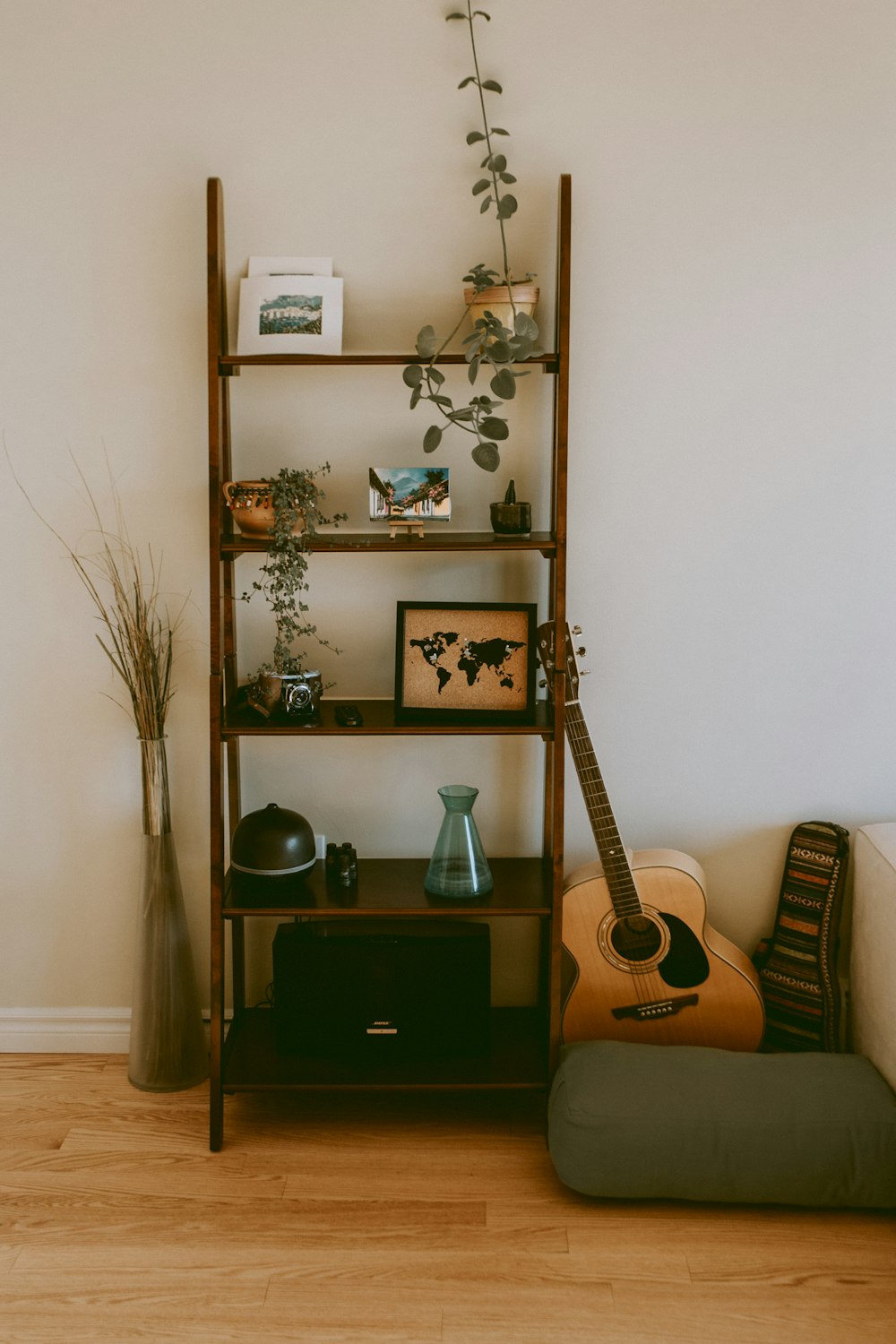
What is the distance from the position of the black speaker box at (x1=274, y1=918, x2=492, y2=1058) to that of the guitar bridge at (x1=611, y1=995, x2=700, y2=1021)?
33 cm

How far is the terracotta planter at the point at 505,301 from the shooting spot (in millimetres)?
2064

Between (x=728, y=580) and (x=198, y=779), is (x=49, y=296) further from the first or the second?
(x=728, y=580)

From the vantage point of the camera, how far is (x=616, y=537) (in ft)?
7.68

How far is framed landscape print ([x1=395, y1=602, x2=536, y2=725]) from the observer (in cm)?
219

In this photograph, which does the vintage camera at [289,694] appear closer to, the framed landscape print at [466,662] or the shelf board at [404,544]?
the framed landscape print at [466,662]

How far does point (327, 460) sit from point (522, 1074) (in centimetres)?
148

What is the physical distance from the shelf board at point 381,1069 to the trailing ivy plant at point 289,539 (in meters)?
0.89

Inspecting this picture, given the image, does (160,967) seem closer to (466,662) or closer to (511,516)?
(466,662)

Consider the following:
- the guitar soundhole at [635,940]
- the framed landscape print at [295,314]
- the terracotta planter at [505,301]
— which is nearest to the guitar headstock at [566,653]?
the guitar soundhole at [635,940]

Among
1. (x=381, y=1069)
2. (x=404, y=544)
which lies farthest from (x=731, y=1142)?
(x=404, y=544)

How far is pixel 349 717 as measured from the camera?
7.00ft

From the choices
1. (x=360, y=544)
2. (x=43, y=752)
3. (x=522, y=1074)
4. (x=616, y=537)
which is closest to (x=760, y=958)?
(x=522, y=1074)

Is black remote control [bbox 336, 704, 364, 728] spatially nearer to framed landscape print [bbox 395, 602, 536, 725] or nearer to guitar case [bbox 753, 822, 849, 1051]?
framed landscape print [bbox 395, 602, 536, 725]

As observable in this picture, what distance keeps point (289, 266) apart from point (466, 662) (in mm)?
975
